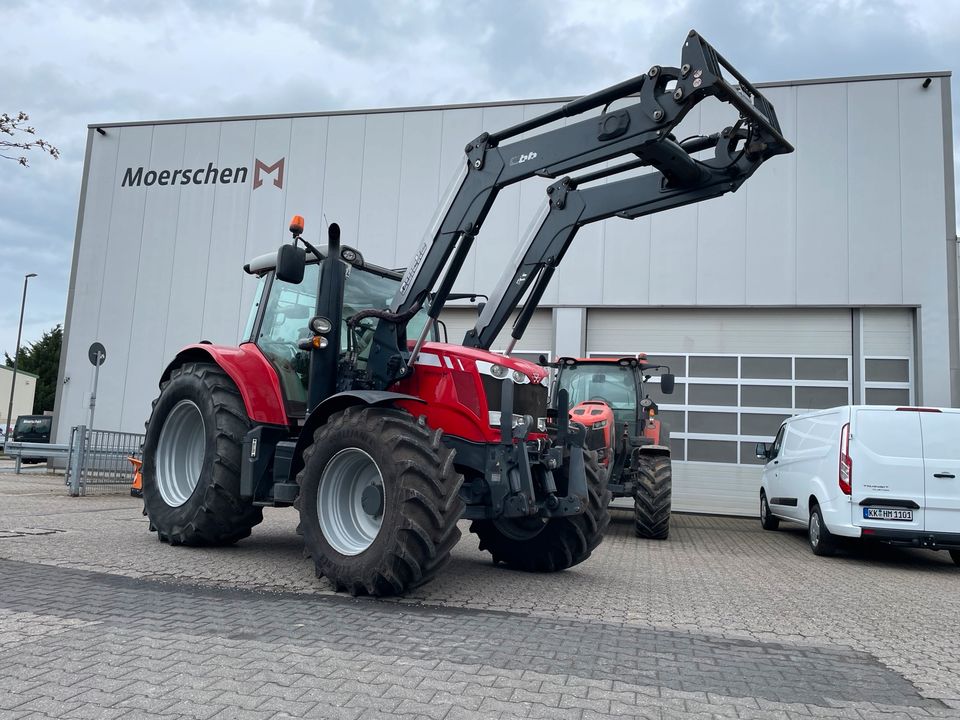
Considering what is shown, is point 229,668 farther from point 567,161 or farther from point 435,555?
point 567,161

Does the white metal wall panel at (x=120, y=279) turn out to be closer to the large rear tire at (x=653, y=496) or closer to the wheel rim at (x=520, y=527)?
the large rear tire at (x=653, y=496)

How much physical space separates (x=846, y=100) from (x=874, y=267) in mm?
3412

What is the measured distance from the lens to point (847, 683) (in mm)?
3707

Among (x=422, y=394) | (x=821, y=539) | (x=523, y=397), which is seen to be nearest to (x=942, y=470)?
(x=821, y=539)

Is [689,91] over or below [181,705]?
over

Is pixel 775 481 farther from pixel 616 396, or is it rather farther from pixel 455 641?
pixel 455 641

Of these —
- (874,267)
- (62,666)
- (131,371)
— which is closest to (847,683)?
(62,666)

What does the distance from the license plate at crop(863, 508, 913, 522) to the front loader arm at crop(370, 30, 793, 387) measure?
4.45m

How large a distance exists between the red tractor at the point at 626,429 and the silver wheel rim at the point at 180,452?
13.5ft

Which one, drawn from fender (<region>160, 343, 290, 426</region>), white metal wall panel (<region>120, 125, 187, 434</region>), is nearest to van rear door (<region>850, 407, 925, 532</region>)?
fender (<region>160, 343, 290, 426</region>)

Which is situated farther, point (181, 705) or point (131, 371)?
point (131, 371)

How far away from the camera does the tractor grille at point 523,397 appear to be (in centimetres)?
594

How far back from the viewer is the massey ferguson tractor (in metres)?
5.31

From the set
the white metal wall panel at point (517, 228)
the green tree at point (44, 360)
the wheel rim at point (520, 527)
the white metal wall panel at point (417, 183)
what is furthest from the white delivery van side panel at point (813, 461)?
the green tree at point (44, 360)
